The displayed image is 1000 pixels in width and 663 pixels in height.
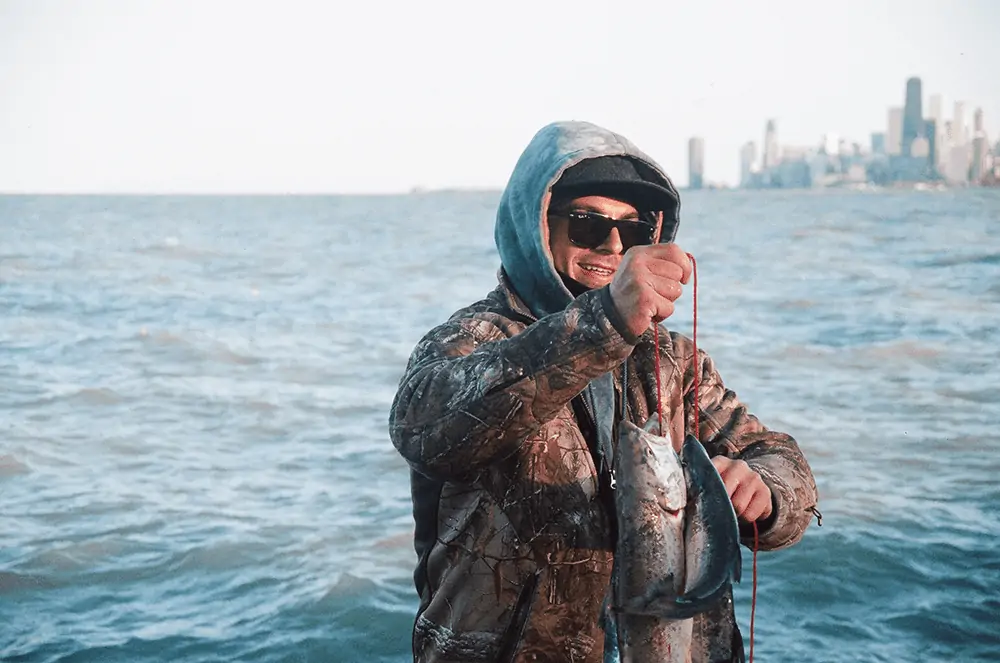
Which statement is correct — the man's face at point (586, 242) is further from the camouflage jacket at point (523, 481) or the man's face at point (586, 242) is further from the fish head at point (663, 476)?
the fish head at point (663, 476)

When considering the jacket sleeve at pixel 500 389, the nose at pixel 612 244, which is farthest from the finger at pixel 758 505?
the nose at pixel 612 244

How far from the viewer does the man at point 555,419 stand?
3018mm

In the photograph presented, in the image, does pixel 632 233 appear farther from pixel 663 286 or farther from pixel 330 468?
pixel 330 468

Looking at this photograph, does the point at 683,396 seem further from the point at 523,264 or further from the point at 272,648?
the point at 272,648

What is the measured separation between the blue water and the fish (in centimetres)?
483

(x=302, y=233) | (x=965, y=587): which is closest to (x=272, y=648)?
(x=965, y=587)

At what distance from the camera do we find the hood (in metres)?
3.65

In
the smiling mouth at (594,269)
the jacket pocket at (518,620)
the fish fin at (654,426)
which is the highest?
the smiling mouth at (594,269)

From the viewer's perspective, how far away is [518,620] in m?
3.36

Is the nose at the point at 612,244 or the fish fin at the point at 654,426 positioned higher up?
the nose at the point at 612,244

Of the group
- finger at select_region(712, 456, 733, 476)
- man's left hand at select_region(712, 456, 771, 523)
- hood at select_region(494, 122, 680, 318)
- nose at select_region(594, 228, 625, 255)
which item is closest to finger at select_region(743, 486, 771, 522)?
man's left hand at select_region(712, 456, 771, 523)

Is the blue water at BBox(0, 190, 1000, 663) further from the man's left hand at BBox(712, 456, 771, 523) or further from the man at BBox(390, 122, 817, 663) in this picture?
the man's left hand at BBox(712, 456, 771, 523)

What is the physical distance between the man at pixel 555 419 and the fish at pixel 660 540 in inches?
8.0

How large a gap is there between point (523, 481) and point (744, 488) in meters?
0.63
